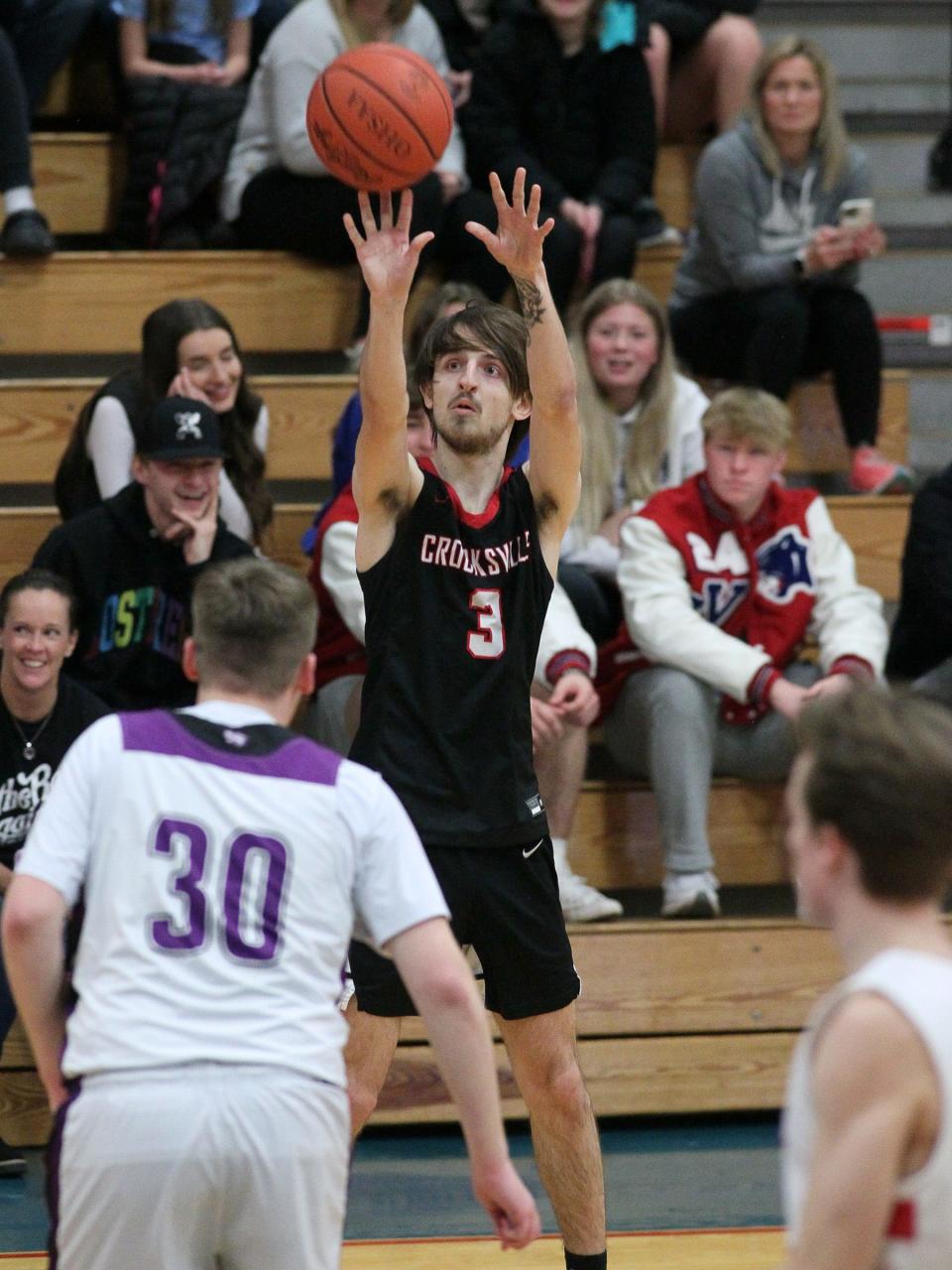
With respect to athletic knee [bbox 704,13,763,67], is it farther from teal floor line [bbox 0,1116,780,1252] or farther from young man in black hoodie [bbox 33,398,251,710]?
teal floor line [bbox 0,1116,780,1252]

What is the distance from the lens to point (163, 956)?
235cm

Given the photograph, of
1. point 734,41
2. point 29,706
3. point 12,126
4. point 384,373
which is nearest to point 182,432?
point 29,706

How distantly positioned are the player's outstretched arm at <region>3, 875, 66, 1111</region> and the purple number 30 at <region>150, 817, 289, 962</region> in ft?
0.43

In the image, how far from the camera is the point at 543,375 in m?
3.49

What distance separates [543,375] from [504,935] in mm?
1007

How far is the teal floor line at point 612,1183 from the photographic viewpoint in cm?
422

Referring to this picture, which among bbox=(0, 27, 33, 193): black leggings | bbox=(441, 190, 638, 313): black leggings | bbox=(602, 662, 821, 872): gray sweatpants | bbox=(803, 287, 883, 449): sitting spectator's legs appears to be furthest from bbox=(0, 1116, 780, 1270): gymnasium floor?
bbox=(0, 27, 33, 193): black leggings

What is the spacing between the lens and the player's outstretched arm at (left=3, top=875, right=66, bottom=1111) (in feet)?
7.72

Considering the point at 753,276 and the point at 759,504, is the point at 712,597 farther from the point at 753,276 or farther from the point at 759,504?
the point at 753,276

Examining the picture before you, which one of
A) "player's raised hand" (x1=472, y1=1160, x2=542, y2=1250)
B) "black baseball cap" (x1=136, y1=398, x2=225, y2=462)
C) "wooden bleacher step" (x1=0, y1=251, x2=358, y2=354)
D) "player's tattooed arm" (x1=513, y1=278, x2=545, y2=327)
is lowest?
"player's raised hand" (x1=472, y1=1160, x2=542, y2=1250)

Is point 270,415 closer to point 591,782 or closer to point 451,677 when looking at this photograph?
point 591,782

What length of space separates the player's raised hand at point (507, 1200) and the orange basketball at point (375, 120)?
8.77ft

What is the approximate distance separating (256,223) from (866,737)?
4833mm

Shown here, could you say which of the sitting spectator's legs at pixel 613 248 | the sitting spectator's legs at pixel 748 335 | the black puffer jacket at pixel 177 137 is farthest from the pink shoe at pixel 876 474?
the black puffer jacket at pixel 177 137
